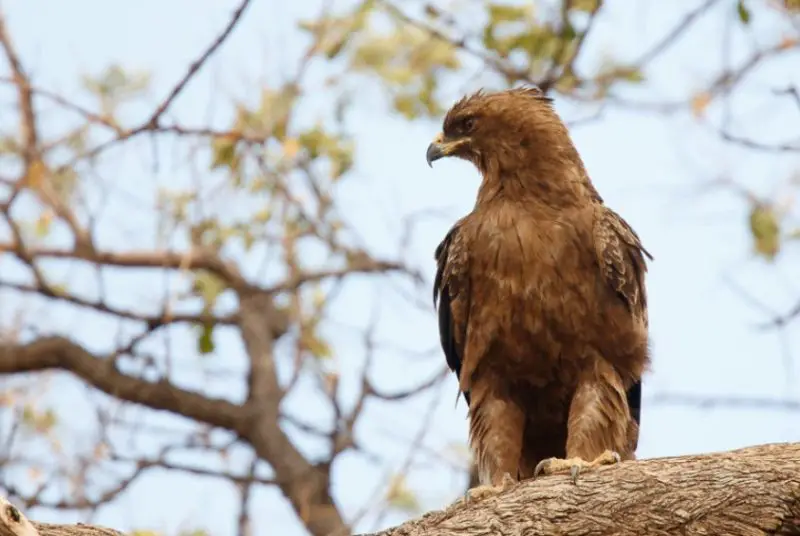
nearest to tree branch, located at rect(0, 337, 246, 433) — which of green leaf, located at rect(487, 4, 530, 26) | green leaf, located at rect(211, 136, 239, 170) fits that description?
green leaf, located at rect(211, 136, 239, 170)

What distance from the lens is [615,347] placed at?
18.9 feet

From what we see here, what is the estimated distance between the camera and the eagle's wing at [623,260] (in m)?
5.80

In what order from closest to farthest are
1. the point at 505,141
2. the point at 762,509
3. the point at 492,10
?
the point at 762,509, the point at 505,141, the point at 492,10

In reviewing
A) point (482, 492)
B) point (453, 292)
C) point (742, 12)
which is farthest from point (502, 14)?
point (482, 492)

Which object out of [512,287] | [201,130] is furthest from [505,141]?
[201,130]

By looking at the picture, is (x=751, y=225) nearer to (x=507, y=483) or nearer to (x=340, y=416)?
(x=340, y=416)

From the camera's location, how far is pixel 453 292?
6.09m

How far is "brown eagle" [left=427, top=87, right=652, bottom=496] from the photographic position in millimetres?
5730

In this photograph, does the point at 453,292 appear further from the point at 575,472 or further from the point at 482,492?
the point at 575,472

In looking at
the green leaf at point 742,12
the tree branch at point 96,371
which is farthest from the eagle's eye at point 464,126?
the tree branch at point 96,371

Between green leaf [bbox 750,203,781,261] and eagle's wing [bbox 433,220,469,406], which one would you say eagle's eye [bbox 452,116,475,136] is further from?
green leaf [bbox 750,203,781,261]

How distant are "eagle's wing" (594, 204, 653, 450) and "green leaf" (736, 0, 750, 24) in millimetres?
1812

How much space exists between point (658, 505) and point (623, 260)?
1.65 m

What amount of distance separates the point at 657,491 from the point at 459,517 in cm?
70
